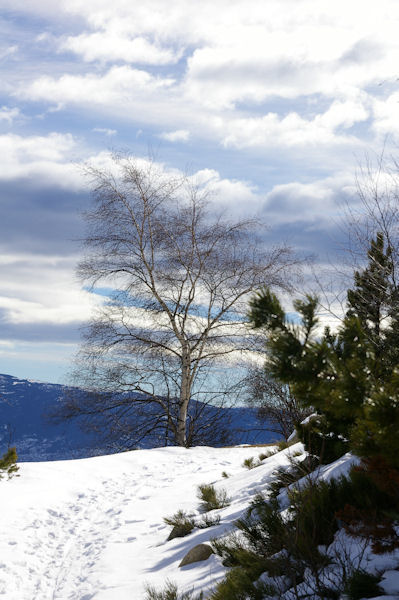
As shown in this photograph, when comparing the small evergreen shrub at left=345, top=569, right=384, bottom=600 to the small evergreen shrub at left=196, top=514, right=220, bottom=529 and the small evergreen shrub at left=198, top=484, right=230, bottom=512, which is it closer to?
the small evergreen shrub at left=196, top=514, right=220, bottom=529

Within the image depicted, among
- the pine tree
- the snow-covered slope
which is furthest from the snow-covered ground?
the pine tree

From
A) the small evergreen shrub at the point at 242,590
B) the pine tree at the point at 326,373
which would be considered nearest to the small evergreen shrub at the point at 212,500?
the small evergreen shrub at the point at 242,590

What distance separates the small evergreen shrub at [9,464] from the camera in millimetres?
8719

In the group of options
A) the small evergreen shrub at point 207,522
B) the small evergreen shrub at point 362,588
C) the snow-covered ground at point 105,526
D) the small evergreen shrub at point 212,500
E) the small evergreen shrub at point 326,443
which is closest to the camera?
the small evergreen shrub at point 362,588

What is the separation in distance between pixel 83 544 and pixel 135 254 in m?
10.3

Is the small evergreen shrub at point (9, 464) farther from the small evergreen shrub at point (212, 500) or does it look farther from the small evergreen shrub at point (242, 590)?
the small evergreen shrub at point (242, 590)

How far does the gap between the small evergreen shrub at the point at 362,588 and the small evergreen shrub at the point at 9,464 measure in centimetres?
706

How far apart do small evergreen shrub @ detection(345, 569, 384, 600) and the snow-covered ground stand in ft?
0.42

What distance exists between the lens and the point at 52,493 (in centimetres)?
870

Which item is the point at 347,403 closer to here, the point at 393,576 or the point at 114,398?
the point at 393,576

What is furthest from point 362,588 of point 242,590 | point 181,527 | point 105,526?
point 105,526

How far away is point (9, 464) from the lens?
8.79 metres

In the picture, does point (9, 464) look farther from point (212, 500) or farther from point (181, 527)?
point (181, 527)

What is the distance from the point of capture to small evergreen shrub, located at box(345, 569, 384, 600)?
3.11 m
